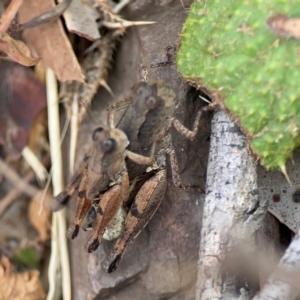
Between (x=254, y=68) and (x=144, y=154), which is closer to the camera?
(x=254, y=68)

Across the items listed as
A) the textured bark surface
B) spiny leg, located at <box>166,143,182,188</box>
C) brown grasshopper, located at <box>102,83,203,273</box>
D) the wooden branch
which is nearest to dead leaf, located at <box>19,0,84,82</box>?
the textured bark surface

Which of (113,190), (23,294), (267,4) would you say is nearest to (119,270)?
(113,190)

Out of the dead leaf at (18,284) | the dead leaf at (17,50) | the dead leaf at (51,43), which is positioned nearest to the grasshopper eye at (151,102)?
the dead leaf at (51,43)

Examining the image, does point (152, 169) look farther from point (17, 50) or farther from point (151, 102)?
point (17, 50)

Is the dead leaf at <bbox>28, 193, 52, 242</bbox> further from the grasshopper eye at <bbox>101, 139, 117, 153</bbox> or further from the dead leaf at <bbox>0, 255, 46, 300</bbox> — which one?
the grasshopper eye at <bbox>101, 139, 117, 153</bbox>

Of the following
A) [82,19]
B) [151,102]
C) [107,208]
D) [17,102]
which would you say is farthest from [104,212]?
[82,19]
